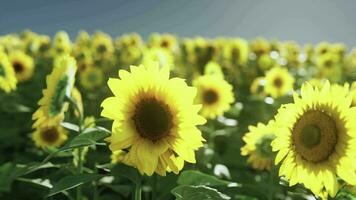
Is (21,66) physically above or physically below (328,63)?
below

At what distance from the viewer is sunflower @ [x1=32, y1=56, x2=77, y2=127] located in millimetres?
2582

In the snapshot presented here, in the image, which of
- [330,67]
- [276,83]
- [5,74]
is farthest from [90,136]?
[330,67]

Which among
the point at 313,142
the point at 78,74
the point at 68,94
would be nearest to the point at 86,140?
the point at 68,94

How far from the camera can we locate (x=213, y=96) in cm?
419

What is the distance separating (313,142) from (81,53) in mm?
4453

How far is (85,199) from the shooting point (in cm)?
324

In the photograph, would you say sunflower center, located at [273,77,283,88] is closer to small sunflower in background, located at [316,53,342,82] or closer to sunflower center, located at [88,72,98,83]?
sunflower center, located at [88,72,98,83]

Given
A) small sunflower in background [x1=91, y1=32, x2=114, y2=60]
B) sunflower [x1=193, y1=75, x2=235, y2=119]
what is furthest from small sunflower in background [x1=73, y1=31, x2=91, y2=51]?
sunflower [x1=193, y1=75, x2=235, y2=119]

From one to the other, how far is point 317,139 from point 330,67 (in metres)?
5.16

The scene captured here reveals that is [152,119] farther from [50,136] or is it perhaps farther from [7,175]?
[50,136]

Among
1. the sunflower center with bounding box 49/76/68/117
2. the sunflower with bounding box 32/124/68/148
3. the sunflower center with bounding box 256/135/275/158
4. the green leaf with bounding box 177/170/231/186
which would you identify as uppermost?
the sunflower center with bounding box 49/76/68/117

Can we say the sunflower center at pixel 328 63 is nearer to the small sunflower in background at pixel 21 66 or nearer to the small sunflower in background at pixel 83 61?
the small sunflower in background at pixel 83 61

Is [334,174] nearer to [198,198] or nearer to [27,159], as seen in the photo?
[198,198]

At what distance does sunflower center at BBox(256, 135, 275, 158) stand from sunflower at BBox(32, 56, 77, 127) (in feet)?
2.61
